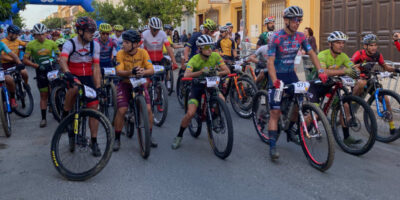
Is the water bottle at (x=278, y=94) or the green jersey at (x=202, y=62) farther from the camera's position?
the green jersey at (x=202, y=62)

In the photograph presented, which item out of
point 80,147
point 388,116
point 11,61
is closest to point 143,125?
point 80,147

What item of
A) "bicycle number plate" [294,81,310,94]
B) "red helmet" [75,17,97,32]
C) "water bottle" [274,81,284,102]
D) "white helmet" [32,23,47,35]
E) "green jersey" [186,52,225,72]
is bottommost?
"water bottle" [274,81,284,102]

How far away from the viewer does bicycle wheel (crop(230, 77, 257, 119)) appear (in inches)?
338

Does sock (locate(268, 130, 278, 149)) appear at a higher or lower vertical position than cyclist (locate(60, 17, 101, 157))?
lower

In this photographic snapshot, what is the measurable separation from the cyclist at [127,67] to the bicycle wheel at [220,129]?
0.90 m

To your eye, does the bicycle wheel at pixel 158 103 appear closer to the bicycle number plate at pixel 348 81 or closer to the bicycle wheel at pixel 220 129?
the bicycle wheel at pixel 220 129

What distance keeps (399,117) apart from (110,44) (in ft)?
18.6

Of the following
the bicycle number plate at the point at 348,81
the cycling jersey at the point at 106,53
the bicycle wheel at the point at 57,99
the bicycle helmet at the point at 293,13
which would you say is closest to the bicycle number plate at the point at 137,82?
the bicycle helmet at the point at 293,13

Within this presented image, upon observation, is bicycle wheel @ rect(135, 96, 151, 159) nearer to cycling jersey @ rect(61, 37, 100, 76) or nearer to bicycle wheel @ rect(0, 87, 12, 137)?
cycling jersey @ rect(61, 37, 100, 76)

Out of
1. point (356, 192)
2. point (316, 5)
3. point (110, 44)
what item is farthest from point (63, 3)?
point (356, 192)

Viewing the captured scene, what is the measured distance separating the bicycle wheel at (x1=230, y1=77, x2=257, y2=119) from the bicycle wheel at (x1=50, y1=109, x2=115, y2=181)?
398cm

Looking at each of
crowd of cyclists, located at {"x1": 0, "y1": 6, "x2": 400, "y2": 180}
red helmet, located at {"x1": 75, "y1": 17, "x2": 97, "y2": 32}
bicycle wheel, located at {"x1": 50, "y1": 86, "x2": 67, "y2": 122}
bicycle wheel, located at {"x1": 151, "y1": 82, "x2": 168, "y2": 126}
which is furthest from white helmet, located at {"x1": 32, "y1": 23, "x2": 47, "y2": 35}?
red helmet, located at {"x1": 75, "y1": 17, "x2": 97, "y2": 32}

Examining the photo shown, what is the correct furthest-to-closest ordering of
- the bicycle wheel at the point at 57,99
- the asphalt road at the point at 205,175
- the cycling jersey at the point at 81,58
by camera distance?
the bicycle wheel at the point at 57,99
the cycling jersey at the point at 81,58
the asphalt road at the point at 205,175

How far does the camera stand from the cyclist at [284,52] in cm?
563
